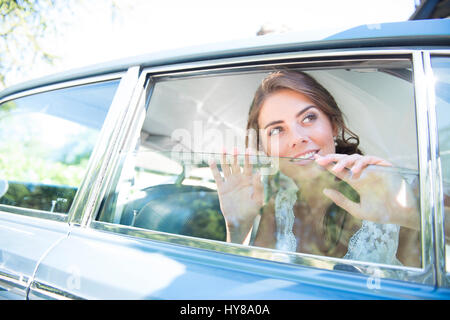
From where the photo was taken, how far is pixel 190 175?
163cm

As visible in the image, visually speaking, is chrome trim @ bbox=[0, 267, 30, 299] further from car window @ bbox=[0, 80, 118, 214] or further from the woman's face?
the woman's face

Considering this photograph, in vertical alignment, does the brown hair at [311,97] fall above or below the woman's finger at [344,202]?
above

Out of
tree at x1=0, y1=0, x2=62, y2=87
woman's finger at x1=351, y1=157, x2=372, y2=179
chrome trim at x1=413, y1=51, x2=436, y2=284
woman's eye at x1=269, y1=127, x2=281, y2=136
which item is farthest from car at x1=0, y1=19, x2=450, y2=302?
tree at x1=0, y1=0, x2=62, y2=87

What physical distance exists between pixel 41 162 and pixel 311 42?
6.69 feet

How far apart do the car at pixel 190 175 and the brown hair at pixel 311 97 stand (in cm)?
6

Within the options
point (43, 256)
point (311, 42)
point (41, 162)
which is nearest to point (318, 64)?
point (311, 42)

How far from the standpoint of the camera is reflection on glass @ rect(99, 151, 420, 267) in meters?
0.89

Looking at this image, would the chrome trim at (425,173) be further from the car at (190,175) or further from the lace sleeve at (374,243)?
the lace sleeve at (374,243)

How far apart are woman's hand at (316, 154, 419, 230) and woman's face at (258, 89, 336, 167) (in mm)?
451

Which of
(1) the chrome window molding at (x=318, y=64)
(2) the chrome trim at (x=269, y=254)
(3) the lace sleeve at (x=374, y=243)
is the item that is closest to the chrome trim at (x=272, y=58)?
(1) the chrome window molding at (x=318, y=64)

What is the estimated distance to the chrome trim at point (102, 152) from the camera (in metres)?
1.22

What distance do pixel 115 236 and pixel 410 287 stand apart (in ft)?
3.26
